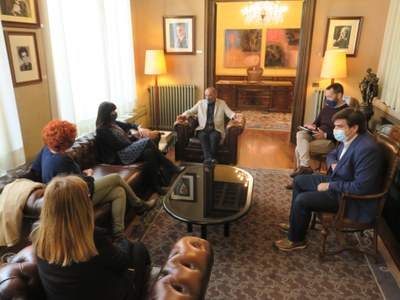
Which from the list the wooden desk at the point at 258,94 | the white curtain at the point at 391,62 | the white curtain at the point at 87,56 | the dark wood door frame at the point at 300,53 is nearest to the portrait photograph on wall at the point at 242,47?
the wooden desk at the point at 258,94

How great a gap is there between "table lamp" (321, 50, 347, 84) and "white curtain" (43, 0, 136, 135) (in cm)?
321

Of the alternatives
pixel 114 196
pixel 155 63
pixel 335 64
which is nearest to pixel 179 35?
pixel 155 63

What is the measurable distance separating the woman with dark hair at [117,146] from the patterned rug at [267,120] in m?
3.66

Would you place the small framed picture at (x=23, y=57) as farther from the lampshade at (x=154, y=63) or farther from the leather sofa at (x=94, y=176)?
the lampshade at (x=154, y=63)

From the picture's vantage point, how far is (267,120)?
23.9 ft

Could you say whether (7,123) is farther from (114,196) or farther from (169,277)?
(169,277)

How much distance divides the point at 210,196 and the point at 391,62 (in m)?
3.22

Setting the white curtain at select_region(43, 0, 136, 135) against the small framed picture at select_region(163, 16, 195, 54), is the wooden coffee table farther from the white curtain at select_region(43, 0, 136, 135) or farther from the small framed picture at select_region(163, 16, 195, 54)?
the small framed picture at select_region(163, 16, 195, 54)

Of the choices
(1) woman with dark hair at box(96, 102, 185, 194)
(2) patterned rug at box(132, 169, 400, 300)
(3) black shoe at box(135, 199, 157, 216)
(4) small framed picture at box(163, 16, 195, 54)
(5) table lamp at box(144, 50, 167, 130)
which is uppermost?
(4) small framed picture at box(163, 16, 195, 54)

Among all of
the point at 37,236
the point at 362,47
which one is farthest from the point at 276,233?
the point at 362,47

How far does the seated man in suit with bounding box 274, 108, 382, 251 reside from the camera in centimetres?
223

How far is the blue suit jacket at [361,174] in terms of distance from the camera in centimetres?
222

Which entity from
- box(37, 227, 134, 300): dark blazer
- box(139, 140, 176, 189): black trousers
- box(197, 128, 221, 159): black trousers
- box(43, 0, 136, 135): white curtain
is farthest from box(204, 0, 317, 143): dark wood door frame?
box(37, 227, 134, 300): dark blazer

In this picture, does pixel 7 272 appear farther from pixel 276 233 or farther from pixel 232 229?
pixel 276 233
